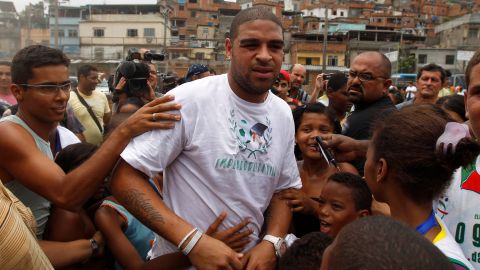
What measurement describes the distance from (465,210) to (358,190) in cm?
74

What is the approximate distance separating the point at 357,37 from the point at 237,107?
59096 millimetres

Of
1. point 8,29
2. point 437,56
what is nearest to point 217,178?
point 8,29

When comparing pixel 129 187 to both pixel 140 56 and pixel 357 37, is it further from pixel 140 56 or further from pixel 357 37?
pixel 357 37

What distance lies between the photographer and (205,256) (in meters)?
2.13

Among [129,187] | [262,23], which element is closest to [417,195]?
[262,23]

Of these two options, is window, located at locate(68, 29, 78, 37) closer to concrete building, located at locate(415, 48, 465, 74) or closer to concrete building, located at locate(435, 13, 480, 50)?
concrete building, located at locate(415, 48, 465, 74)

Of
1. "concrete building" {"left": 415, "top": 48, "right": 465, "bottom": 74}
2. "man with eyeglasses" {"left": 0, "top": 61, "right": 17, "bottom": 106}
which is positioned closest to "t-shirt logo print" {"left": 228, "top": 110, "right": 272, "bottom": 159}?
"man with eyeglasses" {"left": 0, "top": 61, "right": 17, "bottom": 106}

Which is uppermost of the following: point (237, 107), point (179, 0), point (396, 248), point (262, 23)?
point (179, 0)

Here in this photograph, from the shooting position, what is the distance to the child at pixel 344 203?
298 cm

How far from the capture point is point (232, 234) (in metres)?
2.32

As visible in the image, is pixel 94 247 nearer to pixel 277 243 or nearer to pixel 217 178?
pixel 217 178

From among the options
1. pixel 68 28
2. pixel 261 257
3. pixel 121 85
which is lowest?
pixel 261 257

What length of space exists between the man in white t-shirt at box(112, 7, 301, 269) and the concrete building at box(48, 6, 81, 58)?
2416 inches

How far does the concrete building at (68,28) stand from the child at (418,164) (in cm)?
6196
